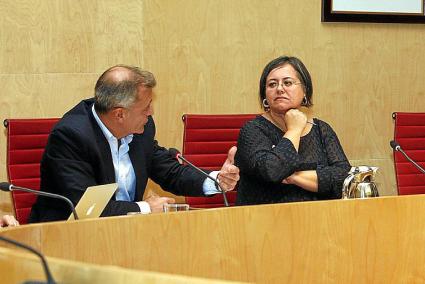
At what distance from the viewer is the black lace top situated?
12.5 ft

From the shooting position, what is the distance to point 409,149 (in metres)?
4.86

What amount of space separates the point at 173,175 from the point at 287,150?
59cm

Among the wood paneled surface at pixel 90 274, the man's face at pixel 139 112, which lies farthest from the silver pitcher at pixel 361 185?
the wood paneled surface at pixel 90 274

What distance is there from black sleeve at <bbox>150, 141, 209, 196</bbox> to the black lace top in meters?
0.22

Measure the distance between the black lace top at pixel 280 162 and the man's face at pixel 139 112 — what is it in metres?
0.47

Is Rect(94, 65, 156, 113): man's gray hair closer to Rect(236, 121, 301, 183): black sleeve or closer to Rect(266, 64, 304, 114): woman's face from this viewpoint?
Rect(236, 121, 301, 183): black sleeve

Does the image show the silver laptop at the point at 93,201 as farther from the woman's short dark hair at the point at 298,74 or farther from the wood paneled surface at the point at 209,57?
the wood paneled surface at the point at 209,57

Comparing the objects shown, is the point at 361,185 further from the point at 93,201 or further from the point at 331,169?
the point at 93,201

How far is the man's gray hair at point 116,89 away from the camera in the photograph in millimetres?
3768

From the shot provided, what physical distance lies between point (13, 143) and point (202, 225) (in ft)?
5.17

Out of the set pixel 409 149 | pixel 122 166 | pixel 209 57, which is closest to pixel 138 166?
pixel 122 166

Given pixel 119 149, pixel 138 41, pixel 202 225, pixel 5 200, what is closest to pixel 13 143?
pixel 119 149

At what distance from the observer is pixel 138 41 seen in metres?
4.96

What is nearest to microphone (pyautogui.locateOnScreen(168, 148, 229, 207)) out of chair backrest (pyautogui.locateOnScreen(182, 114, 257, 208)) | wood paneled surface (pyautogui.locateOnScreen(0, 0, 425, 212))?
chair backrest (pyautogui.locateOnScreen(182, 114, 257, 208))
